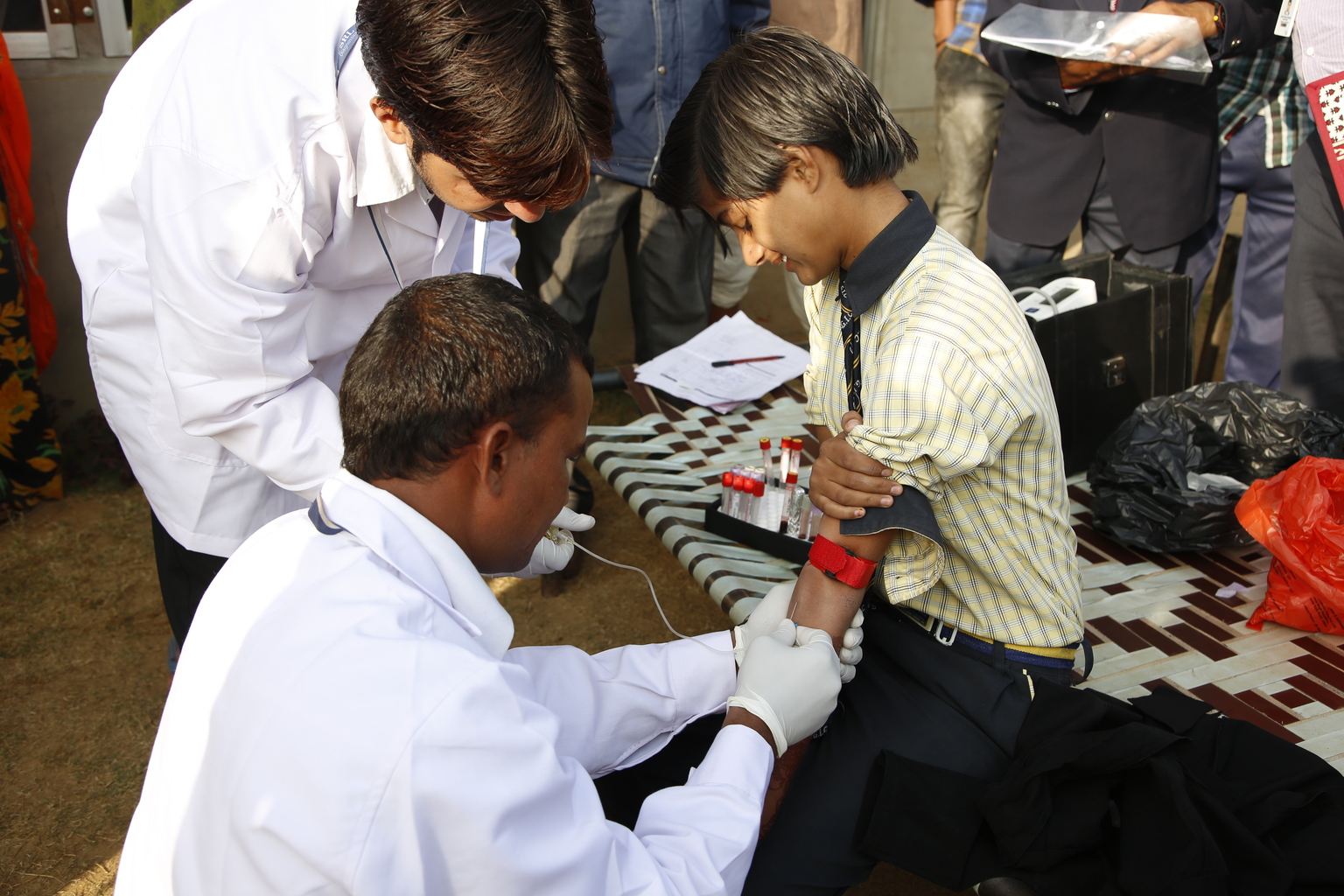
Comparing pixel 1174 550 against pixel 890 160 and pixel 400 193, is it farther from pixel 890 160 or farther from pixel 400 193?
pixel 400 193

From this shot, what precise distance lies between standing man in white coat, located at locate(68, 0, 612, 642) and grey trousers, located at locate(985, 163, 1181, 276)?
218 centimetres

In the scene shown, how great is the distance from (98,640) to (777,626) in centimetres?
240

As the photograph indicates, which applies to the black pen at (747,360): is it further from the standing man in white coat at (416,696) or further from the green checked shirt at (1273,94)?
the standing man in white coat at (416,696)

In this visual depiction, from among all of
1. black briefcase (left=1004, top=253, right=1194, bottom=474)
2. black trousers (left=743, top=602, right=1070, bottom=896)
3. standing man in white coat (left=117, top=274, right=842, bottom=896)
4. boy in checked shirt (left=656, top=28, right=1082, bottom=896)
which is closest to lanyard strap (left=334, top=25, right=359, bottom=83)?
boy in checked shirt (left=656, top=28, right=1082, bottom=896)

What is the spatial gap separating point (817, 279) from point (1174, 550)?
140 centimetres

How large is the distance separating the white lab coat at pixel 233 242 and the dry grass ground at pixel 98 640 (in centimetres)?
101

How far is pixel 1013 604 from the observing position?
1803 mm

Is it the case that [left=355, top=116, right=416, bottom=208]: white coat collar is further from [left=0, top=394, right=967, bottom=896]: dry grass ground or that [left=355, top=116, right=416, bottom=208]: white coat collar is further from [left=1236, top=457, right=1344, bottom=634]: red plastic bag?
[left=1236, top=457, right=1344, bottom=634]: red plastic bag

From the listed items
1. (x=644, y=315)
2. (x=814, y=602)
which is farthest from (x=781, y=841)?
(x=644, y=315)

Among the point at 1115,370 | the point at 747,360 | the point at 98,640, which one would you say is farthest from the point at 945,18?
the point at 98,640

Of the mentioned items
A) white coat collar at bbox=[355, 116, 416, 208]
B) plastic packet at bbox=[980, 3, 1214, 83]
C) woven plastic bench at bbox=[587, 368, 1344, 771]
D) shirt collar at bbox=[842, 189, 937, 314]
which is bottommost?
woven plastic bench at bbox=[587, 368, 1344, 771]

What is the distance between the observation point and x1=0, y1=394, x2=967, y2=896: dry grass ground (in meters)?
2.44

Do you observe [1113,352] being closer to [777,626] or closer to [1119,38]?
[1119,38]

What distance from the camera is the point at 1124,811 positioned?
5.15 feet
